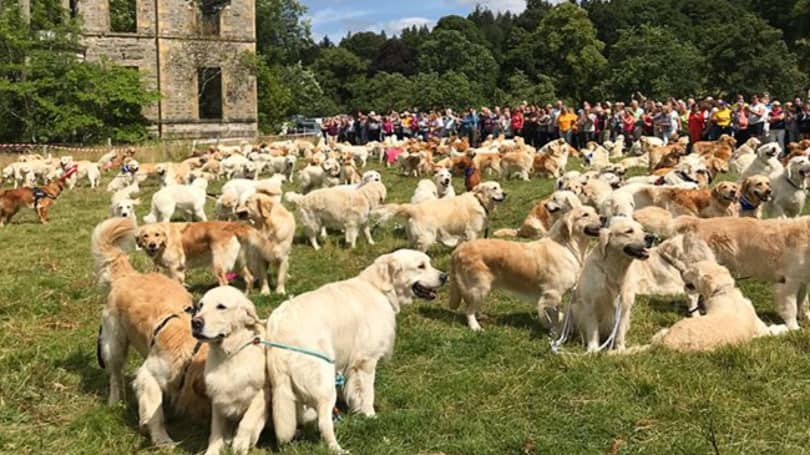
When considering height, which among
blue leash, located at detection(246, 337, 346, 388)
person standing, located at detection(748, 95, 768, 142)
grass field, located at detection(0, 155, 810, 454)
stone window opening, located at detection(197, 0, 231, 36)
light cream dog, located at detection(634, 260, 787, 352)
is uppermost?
stone window opening, located at detection(197, 0, 231, 36)

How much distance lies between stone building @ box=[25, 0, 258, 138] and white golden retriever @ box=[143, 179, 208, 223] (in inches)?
941

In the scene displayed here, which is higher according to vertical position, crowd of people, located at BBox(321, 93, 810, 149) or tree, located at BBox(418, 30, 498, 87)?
tree, located at BBox(418, 30, 498, 87)

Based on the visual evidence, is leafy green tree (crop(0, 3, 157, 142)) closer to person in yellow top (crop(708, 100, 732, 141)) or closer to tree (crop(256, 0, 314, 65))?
person in yellow top (crop(708, 100, 732, 141))

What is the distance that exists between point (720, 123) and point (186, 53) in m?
27.8

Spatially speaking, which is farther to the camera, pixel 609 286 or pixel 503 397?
pixel 609 286

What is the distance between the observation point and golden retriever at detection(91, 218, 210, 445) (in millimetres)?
4859

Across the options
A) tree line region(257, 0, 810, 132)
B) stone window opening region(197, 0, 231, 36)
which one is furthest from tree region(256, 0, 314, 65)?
stone window opening region(197, 0, 231, 36)

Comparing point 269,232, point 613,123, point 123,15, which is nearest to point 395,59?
point 123,15

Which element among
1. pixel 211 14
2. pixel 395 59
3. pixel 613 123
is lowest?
pixel 613 123

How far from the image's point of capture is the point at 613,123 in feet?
83.4

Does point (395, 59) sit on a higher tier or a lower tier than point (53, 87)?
higher

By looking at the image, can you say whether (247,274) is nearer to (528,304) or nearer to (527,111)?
(528,304)

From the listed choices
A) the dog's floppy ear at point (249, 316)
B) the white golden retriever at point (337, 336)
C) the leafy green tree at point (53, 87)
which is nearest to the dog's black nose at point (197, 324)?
the dog's floppy ear at point (249, 316)

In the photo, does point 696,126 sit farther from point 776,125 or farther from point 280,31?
point 280,31
